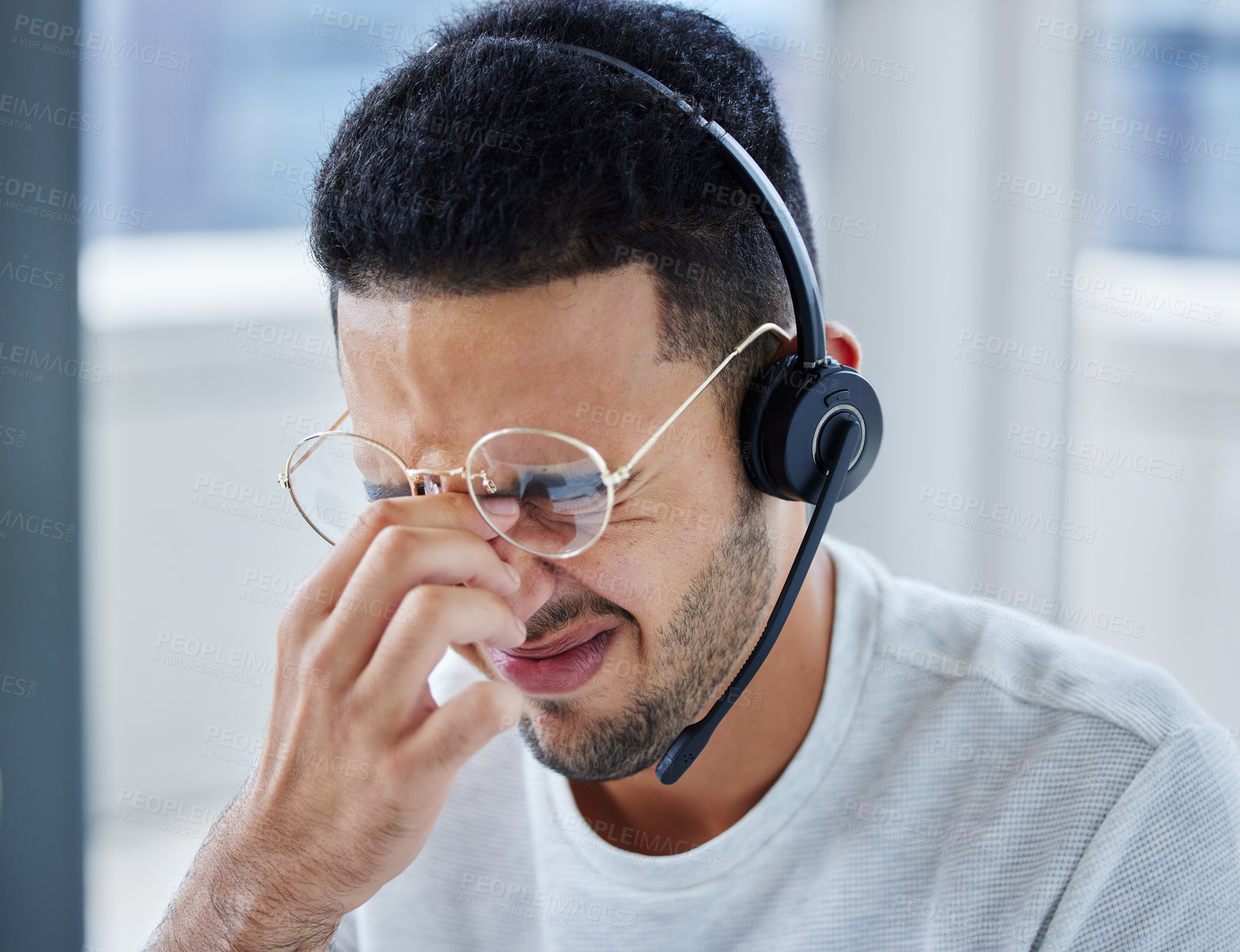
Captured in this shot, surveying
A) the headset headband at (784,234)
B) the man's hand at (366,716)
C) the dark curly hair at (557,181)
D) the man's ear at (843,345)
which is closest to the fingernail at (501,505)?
the man's hand at (366,716)

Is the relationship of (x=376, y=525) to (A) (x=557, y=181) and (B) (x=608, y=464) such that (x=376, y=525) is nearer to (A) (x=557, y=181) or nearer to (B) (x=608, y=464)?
(B) (x=608, y=464)

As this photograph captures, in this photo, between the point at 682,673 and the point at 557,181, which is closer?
the point at 557,181

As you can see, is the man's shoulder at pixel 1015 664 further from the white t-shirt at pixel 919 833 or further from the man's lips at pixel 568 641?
the man's lips at pixel 568 641

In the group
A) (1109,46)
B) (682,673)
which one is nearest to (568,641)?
(682,673)

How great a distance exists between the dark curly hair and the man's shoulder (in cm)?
42

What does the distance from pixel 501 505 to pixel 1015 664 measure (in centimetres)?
70

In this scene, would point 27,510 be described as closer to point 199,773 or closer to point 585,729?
point 199,773

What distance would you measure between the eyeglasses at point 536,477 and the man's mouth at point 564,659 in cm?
14

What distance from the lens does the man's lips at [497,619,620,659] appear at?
120 cm

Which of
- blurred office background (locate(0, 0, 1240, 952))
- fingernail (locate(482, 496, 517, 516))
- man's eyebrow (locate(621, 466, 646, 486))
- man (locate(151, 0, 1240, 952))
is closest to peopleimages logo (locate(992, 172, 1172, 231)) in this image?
blurred office background (locate(0, 0, 1240, 952))

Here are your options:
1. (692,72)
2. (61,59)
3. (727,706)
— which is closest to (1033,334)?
(692,72)

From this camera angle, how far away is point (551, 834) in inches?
54.9

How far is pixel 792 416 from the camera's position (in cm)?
112

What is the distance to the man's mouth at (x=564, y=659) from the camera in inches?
47.7
